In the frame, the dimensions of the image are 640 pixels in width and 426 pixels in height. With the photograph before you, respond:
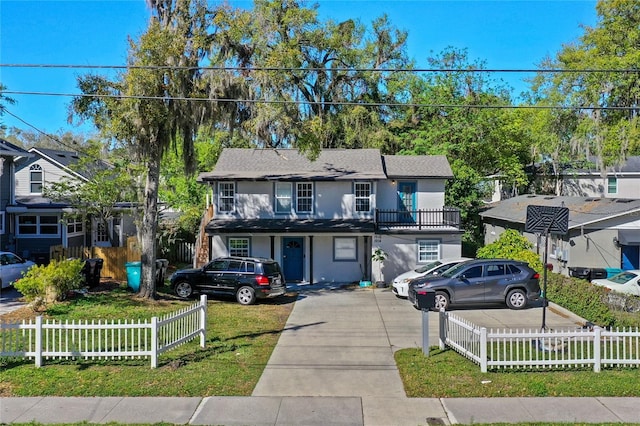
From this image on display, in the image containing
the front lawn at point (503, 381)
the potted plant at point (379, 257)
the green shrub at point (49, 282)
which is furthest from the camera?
the potted plant at point (379, 257)

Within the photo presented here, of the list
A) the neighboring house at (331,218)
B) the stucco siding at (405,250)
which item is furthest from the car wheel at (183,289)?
the stucco siding at (405,250)

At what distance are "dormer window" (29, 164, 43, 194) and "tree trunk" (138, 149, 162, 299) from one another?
12.8 meters

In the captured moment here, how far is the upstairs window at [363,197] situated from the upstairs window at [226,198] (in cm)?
566

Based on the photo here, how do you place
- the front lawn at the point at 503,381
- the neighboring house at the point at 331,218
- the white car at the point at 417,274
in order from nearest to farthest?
the front lawn at the point at 503,381
the white car at the point at 417,274
the neighboring house at the point at 331,218

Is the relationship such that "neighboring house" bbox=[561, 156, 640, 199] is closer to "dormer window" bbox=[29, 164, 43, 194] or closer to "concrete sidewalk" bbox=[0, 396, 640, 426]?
"concrete sidewalk" bbox=[0, 396, 640, 426]

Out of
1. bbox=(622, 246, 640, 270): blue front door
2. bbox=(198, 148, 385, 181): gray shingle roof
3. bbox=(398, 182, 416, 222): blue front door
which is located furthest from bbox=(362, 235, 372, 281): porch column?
bbox=(622, 246, 640, 270): blue front door

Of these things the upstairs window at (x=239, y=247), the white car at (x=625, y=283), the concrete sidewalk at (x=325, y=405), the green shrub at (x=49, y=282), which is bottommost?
the concrete sidewalk at (x=325, y=405)

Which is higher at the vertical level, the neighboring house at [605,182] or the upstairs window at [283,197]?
the neighboring house at [605,182]

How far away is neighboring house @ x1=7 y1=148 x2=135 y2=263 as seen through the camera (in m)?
23.3

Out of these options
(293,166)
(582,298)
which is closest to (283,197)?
(293,166)

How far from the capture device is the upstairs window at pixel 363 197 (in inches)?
870

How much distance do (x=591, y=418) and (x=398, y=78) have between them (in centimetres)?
2892

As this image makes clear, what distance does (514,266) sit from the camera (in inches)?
601

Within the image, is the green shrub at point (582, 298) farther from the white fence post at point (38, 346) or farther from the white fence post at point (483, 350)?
the white fence post at point (38, 346)
